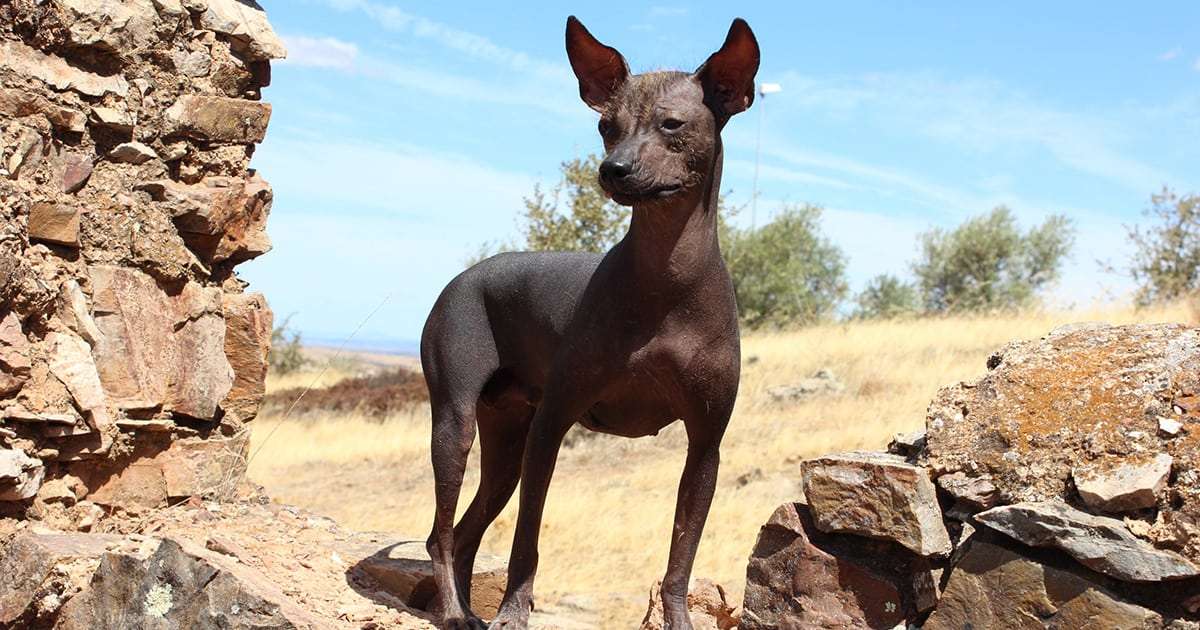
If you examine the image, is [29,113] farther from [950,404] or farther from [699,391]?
[950,404]

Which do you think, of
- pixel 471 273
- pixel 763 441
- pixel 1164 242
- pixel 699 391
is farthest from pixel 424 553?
pixel 1164 242

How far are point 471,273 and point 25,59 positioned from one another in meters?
2.45

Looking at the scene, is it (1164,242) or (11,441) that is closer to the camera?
(11,441)

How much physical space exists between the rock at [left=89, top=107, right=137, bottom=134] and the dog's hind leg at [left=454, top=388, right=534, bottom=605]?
7.88 ft

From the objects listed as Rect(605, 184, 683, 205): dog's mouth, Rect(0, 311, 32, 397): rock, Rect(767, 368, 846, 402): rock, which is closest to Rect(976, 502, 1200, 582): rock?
Rect(605, 184, 683, 205): dog's mouth

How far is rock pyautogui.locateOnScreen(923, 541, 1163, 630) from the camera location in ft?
13.2

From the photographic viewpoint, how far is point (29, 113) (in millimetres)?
5359

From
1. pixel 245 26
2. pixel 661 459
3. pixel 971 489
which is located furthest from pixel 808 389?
pixel 971 489

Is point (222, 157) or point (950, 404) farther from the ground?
point (222, 157)

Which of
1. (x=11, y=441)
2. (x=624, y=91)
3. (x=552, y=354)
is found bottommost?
(x=11, y=441)

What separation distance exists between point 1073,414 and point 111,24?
491 cm

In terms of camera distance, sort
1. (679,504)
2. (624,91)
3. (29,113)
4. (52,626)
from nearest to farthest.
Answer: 1. (624,91)
2. (679,504)
3. (52,626)
4. (29,113)

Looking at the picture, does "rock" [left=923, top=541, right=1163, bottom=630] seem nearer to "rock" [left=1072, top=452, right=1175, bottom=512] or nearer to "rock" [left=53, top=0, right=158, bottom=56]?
"rock" [left=1072, top=452, right=1175, bottom=512]

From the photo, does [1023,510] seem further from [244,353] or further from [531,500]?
[244,353]
